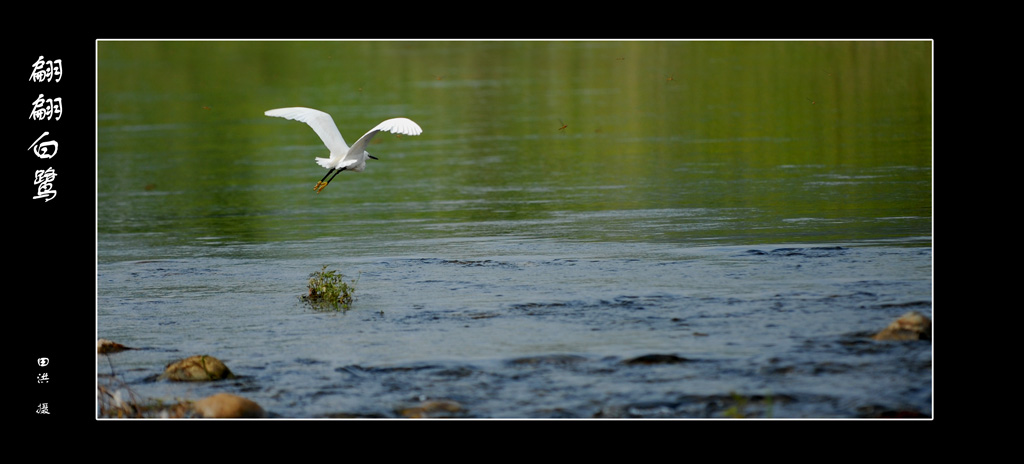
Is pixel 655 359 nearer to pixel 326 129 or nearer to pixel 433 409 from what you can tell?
pixel 433 409

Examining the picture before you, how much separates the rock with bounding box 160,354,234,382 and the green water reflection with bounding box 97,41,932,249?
14.5ft

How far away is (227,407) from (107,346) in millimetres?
2084

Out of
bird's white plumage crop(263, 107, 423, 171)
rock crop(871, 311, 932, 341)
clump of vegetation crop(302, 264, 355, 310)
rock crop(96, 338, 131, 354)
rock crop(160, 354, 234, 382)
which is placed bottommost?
rock crop(160, 354, 234, 382)

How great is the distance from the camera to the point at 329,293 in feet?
32.6

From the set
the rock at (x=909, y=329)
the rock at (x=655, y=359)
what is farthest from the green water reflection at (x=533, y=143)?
the rock at (x=655, y=359)

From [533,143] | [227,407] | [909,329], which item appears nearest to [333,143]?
[227,407]

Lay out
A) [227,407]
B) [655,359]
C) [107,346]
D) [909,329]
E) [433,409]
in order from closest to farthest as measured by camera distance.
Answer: [227,407]
[433,409]
[655,359]
[909,329]
[107,346]

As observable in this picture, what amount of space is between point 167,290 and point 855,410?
21.1ft

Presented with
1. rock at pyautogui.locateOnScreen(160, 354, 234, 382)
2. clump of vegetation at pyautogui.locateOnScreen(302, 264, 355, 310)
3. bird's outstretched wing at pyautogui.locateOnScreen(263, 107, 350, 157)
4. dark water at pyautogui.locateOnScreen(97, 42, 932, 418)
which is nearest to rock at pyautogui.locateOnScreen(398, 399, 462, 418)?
dark water at pyautogui.locateOnScreen(97, 42, 932, 418)

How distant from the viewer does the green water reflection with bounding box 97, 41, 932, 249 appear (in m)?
12.9

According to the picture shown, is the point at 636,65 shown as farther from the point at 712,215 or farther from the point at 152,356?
the point at 152,356

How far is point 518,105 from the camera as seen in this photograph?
22.8 meters

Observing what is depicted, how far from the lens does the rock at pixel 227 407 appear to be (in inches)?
287
